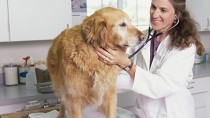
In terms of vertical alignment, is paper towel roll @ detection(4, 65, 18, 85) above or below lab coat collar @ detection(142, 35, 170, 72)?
below

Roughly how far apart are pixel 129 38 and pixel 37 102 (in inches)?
37.7

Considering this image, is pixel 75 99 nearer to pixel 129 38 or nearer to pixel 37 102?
pixel 129 38

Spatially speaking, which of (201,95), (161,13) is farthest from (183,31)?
(201,95)

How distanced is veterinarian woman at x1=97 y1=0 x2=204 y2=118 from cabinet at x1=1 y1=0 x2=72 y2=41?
2.70 ft

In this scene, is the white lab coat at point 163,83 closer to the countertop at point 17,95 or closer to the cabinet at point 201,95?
the countertop at point 17,95

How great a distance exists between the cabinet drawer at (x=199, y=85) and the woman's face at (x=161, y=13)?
4.33 ft

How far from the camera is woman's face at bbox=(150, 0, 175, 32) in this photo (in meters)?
1.48

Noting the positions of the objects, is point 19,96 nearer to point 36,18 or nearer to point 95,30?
Answer: point 36,18

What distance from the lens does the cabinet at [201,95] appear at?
106 inches

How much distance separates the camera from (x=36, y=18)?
7.08 ft

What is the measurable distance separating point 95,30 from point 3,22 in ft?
3.77

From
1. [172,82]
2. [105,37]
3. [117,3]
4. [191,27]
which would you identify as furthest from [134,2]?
[105,37]

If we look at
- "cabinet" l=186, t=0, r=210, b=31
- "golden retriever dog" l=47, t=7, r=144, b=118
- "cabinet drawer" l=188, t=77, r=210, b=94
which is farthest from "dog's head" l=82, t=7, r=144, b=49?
"cabinet" l=186, t=0, r=210, b=31

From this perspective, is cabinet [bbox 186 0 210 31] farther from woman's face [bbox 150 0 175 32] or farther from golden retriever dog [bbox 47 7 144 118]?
golden retriever dog [bbox 47 7 144 118]
